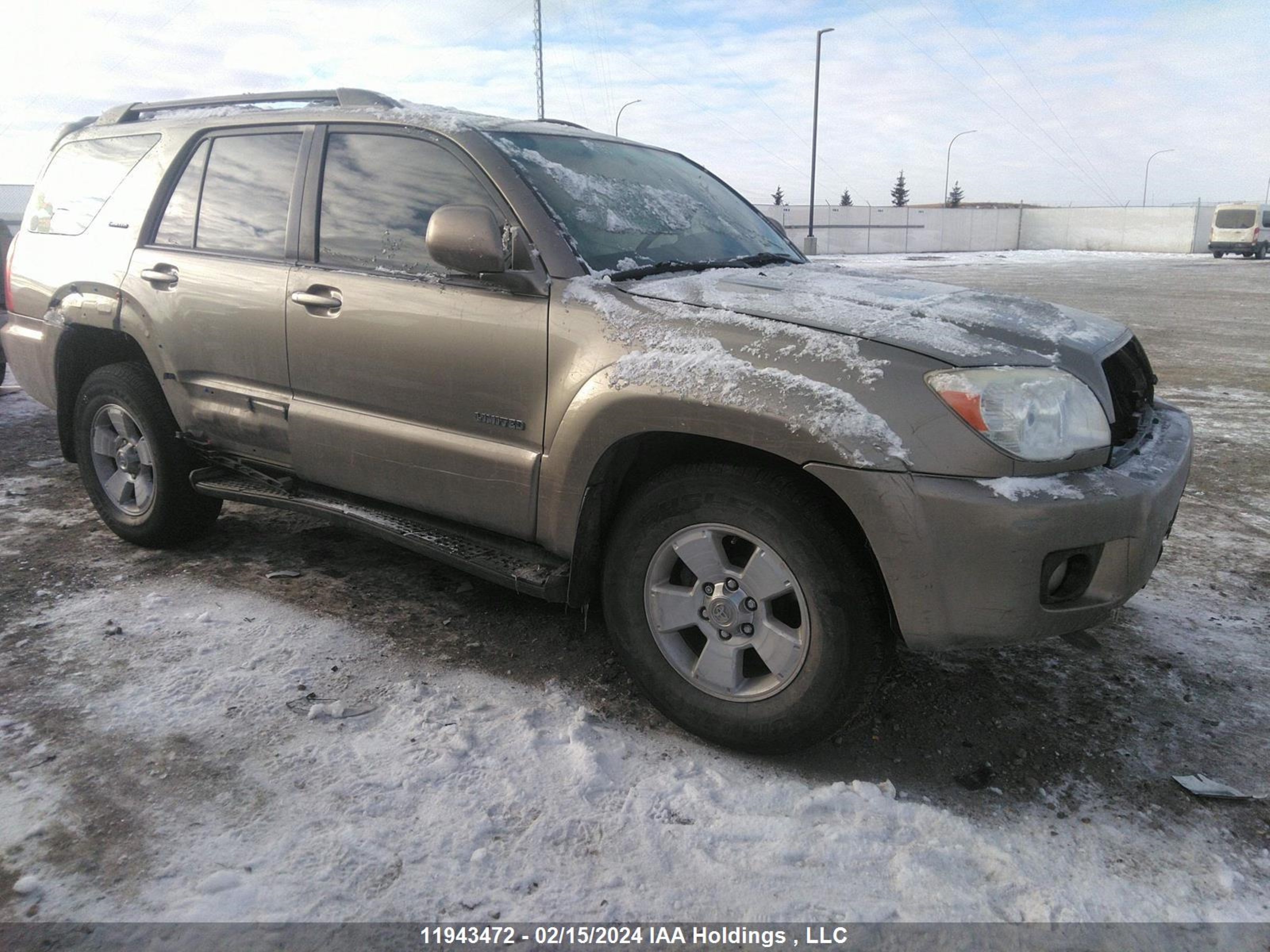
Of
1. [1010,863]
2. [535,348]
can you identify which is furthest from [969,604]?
[535,348]

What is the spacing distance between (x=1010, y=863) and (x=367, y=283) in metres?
2.61

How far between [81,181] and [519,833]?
3808mm

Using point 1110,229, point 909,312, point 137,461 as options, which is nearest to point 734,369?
point 909,312

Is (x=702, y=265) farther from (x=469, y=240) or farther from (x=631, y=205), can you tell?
(x=469, y=240)

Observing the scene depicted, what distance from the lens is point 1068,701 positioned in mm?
2926

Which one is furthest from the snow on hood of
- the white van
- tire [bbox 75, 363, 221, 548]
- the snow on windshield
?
the white van

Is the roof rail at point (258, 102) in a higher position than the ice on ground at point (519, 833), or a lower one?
higher

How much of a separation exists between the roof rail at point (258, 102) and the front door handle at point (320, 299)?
765 mm

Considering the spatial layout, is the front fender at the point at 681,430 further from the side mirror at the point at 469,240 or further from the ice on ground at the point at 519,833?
the ice on ground at the point at 519,833

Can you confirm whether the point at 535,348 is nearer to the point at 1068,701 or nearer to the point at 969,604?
the point at 969,604

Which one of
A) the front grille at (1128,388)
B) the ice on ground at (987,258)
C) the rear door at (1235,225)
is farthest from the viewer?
the rear door at (1235,225)

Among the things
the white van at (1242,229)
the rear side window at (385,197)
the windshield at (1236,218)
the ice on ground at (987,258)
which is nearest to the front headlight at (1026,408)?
the rear side window at (385,197)

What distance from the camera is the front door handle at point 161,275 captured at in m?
3.76

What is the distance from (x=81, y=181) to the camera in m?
4.28
